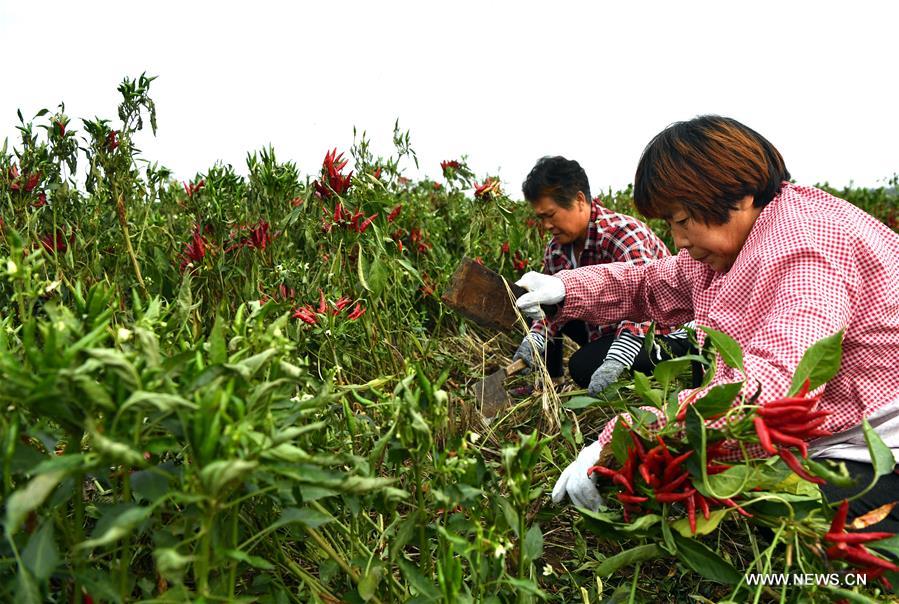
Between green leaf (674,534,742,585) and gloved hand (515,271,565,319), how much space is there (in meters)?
1.07

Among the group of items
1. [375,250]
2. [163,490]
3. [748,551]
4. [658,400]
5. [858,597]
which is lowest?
[748,551]

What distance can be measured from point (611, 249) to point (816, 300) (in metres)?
1.55

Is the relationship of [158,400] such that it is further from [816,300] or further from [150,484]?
[816,300]

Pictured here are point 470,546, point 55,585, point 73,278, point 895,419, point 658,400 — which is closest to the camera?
point 470,546

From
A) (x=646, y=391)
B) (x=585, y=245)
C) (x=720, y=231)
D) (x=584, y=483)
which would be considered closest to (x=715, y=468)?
(x=646, y=391)

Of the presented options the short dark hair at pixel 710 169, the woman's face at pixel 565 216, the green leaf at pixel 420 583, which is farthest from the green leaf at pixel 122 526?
the woman's face at pixel 565 216

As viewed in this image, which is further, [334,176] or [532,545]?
[334,176]

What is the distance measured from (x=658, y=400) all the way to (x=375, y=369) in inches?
40.8

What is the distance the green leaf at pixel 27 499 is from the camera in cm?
67

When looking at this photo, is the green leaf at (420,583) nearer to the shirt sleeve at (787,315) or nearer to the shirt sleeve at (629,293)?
the shirt sleeve at (787,315)

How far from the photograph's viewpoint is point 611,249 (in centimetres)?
291

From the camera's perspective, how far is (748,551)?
175 centimetres

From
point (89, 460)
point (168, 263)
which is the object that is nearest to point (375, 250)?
point (168, 263)

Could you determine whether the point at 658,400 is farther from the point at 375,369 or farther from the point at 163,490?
the point at 375,369
